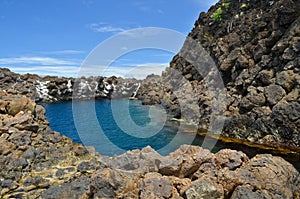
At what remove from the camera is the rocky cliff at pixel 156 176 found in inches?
590

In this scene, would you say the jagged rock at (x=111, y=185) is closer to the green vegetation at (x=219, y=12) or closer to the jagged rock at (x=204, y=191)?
the jagged rock at (x=204, y=191)

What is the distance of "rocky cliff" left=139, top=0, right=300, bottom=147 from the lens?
42.8 metres

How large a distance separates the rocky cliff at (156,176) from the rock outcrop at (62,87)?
110 metres

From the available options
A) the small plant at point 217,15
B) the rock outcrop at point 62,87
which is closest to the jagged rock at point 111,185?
the small plant at point 217,15

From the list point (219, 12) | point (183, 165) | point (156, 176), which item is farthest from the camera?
point (219, 12)

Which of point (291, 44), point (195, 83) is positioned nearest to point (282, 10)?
point (291, 44)

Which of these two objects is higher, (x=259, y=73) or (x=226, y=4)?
(x=226, y=4)

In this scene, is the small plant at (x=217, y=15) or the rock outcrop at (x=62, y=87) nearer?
A: the small plant at (x=217, y=15)

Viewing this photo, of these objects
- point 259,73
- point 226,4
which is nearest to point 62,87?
point 226,4

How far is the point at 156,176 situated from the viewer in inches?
645

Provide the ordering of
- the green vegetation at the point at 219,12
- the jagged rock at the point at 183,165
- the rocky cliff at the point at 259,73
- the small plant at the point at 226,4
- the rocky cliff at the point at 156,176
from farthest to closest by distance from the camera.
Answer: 1. the green vegetation at the point at 219,12
2. the small plant at the point at 226,4
3. the rocky cliff at the point at 259,73
4. the jagged rock at the point at 183,165
5. the rocky cliff at the point at 156,176

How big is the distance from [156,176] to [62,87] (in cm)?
14217

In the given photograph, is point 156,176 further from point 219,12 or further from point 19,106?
point 219,12

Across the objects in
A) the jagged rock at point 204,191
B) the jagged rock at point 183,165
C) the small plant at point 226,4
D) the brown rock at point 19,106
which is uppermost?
the small plant at point 226,4
